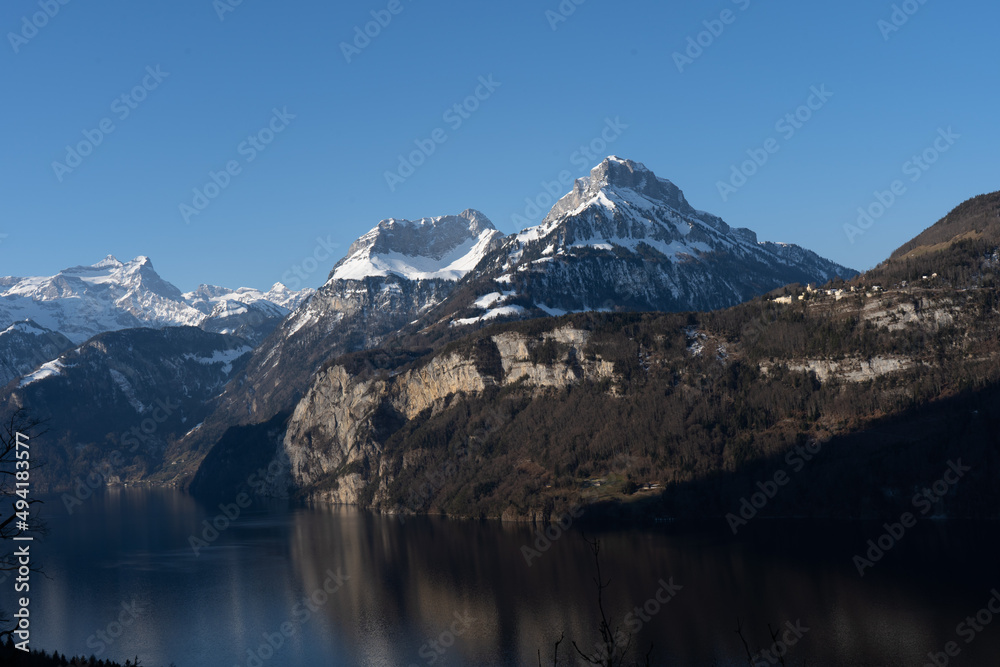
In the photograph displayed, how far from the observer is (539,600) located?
366 ft

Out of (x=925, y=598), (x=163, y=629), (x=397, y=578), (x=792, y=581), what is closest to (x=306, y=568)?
(x=397, y=578)

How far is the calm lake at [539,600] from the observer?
8950 cm

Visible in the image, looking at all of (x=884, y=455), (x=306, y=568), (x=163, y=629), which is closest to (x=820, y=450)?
(x=884, y=455)

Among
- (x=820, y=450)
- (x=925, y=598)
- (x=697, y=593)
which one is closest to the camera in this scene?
(x=925, y=598)

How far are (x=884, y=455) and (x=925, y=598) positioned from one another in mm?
70344

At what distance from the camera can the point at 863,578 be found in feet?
364

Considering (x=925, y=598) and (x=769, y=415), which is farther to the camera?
(x=769, y=415)

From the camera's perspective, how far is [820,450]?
17488 centimetres

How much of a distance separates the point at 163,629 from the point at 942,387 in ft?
517

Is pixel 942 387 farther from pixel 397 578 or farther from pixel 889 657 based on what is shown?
pixel 397 578

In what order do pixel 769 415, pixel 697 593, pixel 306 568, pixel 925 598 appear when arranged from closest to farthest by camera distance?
pixel 925 598 < pixel 697 593 < pixel 306 568 < pixel 769 415

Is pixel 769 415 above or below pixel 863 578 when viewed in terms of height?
above

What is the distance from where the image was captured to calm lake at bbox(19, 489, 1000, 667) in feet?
294

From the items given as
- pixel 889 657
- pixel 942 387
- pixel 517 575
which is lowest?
pixel 889 657
